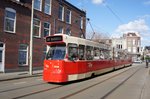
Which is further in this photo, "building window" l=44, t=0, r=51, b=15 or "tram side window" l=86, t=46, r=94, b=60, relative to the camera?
"building window" l=44, t=0, r=51, b=15

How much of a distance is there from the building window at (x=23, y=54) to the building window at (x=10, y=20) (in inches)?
91.4

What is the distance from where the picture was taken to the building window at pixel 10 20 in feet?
85.8

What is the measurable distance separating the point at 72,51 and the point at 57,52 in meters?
1.01

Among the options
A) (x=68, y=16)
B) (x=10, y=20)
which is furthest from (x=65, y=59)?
(x=68, y=16)

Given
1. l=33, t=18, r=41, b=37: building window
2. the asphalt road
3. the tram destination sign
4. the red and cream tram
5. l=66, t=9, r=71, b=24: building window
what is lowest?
the asphalt road

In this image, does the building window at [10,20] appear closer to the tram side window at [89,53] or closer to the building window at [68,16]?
the tram side window at [89,53]

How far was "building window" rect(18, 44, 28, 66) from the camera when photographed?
93.2ft

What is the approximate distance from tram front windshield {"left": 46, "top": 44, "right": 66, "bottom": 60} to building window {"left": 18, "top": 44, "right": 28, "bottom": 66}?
1196cm

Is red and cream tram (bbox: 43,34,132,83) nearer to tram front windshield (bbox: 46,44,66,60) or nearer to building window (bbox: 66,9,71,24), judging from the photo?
tram front windshield (bbox: 46,44,66,60)

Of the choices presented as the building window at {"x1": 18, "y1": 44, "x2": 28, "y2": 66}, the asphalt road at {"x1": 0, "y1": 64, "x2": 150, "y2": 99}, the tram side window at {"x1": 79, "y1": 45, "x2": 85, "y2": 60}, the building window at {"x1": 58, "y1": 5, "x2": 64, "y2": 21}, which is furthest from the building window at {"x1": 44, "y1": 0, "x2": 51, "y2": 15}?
the asphalt road at {"x1": 0, "y1": 64, "x2": 150, "y2": 99}

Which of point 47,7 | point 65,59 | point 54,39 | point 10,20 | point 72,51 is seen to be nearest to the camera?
point 65,59

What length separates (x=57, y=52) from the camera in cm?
1675

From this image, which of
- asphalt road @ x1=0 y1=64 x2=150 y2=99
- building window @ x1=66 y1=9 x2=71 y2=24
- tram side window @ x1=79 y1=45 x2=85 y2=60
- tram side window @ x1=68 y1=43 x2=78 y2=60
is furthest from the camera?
building window @ x1=66 y1=9 x2=71 y2=24

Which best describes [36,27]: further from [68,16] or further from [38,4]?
[68,16]
